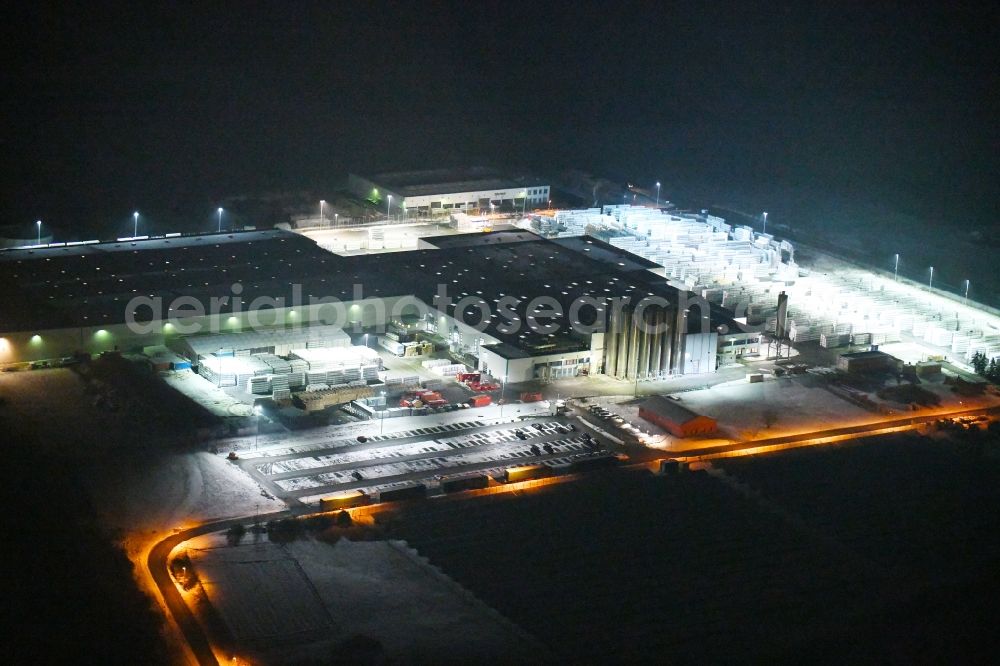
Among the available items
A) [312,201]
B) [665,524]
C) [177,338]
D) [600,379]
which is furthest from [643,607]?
[312,201]

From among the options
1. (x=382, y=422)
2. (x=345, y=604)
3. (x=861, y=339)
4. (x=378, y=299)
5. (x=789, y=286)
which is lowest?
(x=345, y=604)

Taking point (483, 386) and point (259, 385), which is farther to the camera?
point (483, 386)

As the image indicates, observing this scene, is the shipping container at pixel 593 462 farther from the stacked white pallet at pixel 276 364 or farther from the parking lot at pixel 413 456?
the stacked white pallet at pixel 276 364

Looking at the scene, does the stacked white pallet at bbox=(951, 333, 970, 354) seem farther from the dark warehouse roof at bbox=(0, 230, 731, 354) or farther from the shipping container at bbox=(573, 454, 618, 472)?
the shipping container at bbox=(573, 454, 618, 472)

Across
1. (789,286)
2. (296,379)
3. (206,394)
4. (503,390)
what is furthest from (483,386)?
(789,286)

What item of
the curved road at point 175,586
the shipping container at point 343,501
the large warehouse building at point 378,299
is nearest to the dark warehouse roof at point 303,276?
the large warehouse building at point 378,299

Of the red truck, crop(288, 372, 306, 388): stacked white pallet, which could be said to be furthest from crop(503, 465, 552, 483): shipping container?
crop(288, 372, 306, 388): stacked white pallet

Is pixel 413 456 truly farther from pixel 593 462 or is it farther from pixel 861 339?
pixel 861 339
